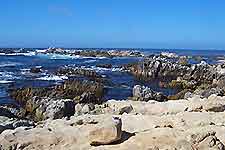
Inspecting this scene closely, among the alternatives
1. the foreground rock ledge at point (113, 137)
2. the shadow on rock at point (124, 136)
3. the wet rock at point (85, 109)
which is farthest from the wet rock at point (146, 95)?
the shadow on rock at point (124, 136)

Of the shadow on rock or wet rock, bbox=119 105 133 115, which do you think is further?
wet rock, bbox=119 105 133 115

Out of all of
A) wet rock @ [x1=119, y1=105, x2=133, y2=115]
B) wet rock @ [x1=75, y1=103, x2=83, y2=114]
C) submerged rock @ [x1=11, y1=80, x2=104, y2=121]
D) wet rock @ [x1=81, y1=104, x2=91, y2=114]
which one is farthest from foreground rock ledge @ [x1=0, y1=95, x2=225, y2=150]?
submerged rock @ [x1=11, y1=80, x2=104, y2=121]

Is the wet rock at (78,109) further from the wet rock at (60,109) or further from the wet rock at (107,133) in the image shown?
the wet rock at (107,133)

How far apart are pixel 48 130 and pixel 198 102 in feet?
23.5

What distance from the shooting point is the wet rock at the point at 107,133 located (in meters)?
11.1

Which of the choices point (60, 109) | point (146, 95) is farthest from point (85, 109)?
point (146, 95)

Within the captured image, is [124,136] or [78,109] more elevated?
[124,136]

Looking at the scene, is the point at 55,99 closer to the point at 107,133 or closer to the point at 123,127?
the point at 123,127

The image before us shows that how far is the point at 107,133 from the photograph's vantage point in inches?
437

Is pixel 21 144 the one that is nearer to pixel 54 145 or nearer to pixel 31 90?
pixel 54 145

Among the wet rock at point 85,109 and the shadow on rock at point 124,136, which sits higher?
the shadow on rock at point 124,136

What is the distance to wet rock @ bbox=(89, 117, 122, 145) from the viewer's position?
11.1 m

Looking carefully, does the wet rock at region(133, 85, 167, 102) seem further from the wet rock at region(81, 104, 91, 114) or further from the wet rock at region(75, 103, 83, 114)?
the wet rock at region(81, 104, 91, 114)

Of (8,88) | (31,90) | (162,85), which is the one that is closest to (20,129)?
(31,90)
